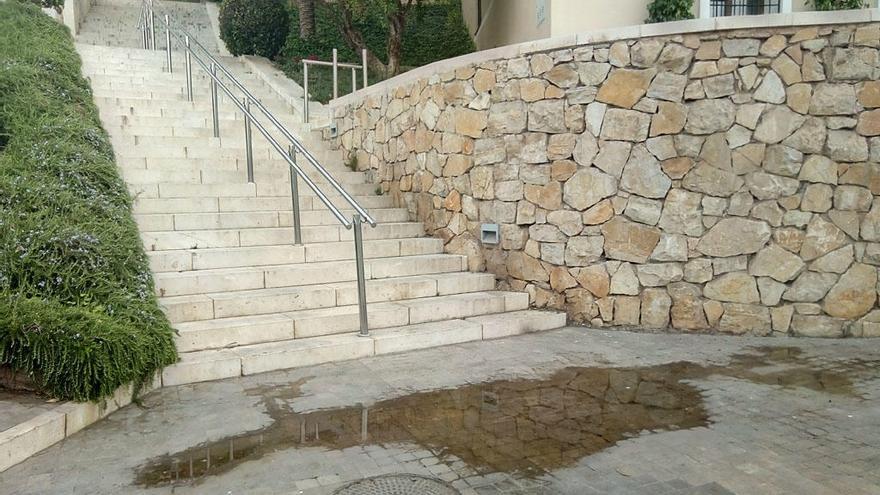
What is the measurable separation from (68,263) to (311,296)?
1.87 metres

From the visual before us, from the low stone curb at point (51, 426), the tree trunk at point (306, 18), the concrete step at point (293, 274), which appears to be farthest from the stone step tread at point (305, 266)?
the tree trunk at point (306, 18)

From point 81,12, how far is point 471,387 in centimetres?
1433

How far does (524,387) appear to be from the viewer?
4316 mm

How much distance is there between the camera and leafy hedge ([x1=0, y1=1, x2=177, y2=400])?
11.8 feet

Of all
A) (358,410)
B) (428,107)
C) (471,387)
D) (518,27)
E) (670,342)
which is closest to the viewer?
(358,410)

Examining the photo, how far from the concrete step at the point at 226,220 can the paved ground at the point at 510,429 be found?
7.30ft

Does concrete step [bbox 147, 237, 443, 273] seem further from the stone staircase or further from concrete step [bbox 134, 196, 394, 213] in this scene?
concrete step [bbox 134, 196, 394, 213]

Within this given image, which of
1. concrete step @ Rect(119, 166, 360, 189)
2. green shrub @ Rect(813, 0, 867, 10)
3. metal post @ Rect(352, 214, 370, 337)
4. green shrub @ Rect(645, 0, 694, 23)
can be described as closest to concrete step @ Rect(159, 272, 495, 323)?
metal post @ Rect(352, 214, 370, 337)

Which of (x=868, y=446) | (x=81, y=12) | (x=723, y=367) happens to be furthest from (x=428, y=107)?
(x=81, y=12)

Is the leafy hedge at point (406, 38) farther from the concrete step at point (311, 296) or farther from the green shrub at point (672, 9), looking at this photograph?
the concrete step at point (311, 296)

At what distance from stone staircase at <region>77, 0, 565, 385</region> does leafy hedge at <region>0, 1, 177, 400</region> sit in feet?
1.62

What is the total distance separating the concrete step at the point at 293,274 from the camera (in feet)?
17.3

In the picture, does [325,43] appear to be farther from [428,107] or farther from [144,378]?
[144,378]

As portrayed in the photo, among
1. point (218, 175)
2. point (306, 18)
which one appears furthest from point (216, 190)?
point (306, 18)
